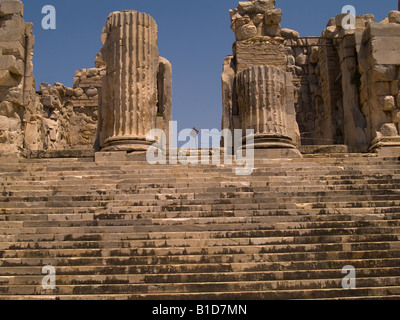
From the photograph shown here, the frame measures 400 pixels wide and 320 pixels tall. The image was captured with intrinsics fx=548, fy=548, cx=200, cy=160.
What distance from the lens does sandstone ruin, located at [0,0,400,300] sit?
6.57 metres

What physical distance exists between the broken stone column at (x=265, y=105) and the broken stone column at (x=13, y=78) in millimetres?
4894

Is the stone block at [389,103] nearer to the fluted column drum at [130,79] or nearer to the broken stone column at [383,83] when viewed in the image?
the broken stone column at [383,83]

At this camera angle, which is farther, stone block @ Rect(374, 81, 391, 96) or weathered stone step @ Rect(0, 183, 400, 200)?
stone block @ Rect(374, 81, 391, 96)

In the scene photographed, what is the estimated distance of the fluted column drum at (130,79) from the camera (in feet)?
37.2

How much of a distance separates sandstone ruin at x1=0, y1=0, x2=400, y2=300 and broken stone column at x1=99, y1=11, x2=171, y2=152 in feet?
0.10

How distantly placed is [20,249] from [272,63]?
27.5 ft

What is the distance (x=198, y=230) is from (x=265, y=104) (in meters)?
5.00

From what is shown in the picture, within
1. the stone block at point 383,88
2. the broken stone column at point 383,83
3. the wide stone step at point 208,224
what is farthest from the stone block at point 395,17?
the wide stone step at point 208,224

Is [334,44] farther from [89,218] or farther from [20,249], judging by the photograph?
[20,249]

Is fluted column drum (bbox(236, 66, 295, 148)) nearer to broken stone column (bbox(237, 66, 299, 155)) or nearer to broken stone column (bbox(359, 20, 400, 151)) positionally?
broken stone column (bbox(237, 66, 299, 155))

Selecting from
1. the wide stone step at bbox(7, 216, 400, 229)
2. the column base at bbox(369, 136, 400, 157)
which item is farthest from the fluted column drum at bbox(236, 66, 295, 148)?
the wide stone step at bbox(7, 216, 400, 229)

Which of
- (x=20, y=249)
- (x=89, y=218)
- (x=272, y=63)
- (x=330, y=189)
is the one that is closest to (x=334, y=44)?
(x=272, y=63)

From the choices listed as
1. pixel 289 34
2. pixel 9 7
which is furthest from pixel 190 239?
pixel 289 34
